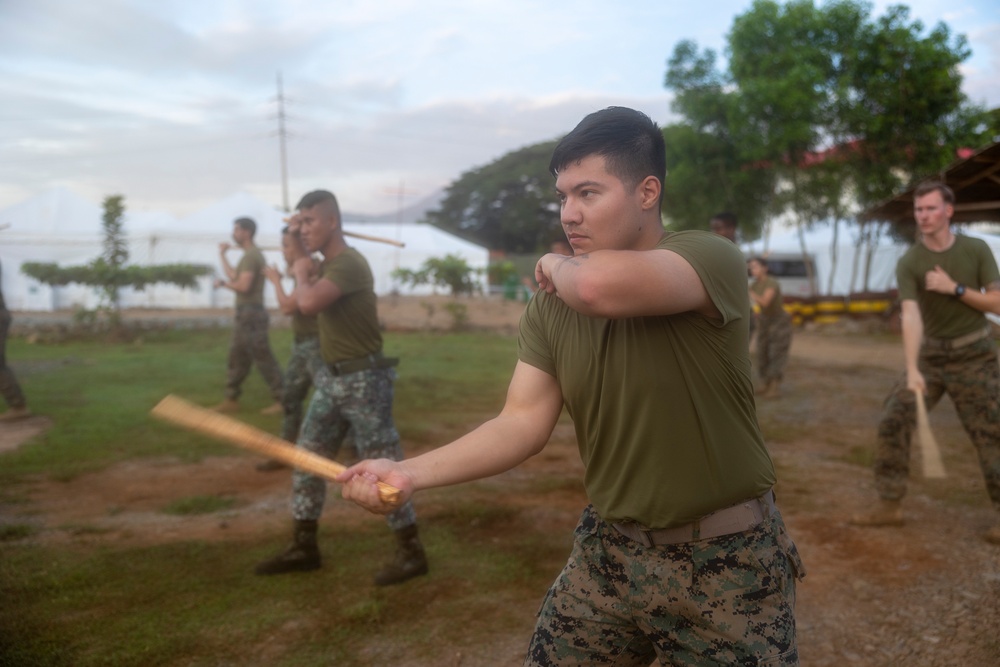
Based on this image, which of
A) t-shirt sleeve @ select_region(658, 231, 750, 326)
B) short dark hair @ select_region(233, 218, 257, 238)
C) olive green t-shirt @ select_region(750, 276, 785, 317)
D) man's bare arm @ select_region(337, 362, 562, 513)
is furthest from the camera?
olive green t-shirt @ select_region(750, 276, 785, 317)

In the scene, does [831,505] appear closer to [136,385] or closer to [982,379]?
[982,379]

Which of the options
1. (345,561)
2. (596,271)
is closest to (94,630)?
(345,561)

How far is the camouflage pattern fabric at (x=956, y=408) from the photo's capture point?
4969mm

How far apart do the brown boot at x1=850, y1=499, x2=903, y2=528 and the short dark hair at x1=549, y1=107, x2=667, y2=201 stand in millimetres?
4261

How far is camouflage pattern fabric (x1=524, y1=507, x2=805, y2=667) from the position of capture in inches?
79.7

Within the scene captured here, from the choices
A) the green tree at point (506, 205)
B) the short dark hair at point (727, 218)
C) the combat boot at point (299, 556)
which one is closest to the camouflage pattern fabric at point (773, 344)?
the short dark hair at point (727, 218)

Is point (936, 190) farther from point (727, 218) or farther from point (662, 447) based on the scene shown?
point (662, 447)

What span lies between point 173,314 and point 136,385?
12562 millimetres

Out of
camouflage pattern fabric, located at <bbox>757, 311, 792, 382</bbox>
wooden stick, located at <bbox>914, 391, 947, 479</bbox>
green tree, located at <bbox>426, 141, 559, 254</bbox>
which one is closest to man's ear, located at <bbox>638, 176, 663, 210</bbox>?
wooden stick, located at <bbox>914, 391, 947, 479</bbox>

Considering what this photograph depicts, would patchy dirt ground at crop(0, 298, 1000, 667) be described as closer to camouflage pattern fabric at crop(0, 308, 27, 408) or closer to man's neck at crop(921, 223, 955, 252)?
camouflage pattern fabric at crop(0, 308, 27, 408)

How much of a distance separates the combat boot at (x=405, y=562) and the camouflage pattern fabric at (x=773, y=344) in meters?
7.72

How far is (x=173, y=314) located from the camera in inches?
901

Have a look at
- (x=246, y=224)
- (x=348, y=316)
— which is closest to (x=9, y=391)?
(x=246, y=224)

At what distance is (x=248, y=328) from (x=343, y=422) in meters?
4.65
